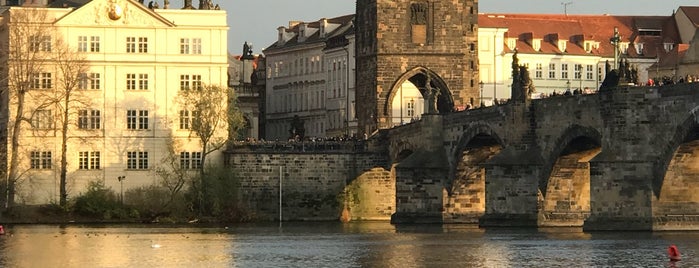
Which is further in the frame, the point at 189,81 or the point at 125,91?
the point at 189,81

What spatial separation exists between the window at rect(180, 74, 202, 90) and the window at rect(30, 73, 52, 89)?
712cm

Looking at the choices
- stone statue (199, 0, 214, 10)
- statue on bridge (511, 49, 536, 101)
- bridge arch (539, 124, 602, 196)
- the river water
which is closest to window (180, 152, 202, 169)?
stone statue (199, 0, 214, 10)

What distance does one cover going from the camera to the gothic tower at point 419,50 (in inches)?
5512

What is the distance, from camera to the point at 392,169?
13212 cm

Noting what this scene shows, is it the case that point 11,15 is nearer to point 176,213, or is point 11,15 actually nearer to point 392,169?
point 176,213

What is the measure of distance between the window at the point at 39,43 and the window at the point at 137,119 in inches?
228

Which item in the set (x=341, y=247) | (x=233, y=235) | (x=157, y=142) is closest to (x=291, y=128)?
(x=157, y=142)

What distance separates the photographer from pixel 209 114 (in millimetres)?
127812

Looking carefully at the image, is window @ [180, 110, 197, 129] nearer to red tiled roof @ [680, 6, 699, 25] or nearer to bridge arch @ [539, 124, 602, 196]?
bridge arch @ [539, 124, 602, 196]

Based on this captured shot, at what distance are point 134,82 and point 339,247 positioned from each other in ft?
130

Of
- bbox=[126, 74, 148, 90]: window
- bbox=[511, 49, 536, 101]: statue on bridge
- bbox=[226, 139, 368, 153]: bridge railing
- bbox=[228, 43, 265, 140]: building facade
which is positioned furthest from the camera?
bbox=[228, 43, 265, 140]: building facade

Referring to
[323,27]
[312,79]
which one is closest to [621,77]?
[312,79]

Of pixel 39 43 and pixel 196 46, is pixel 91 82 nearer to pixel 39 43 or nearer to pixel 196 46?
pixel 39 43

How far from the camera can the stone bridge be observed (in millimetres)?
95625
